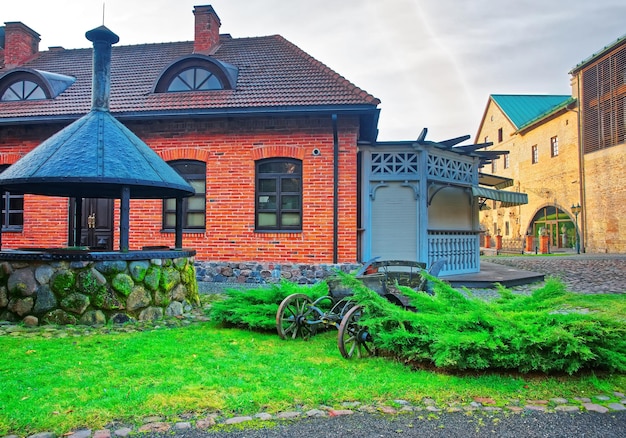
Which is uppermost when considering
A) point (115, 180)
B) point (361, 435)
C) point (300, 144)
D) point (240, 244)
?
point (300, 144)

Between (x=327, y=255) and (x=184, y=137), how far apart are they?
4.49 metres

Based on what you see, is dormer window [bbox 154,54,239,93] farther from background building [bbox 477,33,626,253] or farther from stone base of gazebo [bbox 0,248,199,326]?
background building [bbox 477,33,626,253]

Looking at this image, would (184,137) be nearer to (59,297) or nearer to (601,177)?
(59,297)

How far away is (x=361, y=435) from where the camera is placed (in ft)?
9.73

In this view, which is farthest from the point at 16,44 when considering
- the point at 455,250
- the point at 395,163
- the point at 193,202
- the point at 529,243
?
the point at 529,243

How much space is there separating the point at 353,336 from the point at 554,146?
106 ft

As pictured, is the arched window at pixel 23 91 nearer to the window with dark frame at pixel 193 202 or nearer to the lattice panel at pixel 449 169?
the window with dark frame at pixel 193 202

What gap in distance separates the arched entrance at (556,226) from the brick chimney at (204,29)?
25.3 metres

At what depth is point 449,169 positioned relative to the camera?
12.0m

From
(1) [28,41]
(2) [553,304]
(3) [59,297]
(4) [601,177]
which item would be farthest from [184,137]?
(4) [601,177]

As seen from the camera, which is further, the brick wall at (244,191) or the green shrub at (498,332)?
the brick wall at (244,191)

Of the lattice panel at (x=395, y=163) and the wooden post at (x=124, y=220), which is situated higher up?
the lattice panel at (x=395, y=163)

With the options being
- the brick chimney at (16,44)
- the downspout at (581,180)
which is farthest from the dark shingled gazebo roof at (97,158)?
the downspout at (581,180)

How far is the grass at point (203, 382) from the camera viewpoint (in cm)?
333
